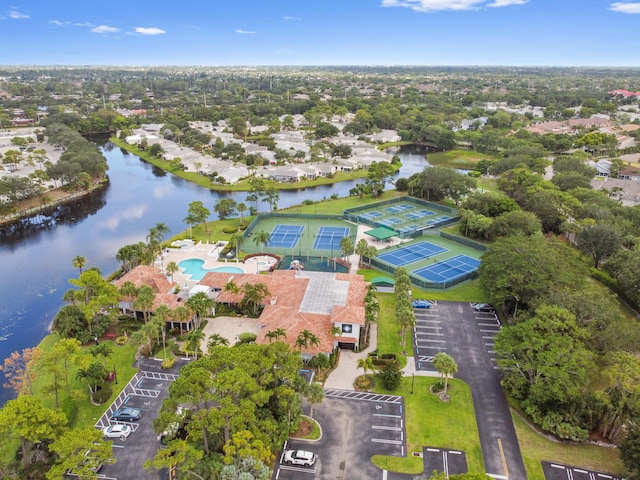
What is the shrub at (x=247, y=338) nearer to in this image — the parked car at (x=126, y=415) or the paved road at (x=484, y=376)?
the parked car at (x=126, y=415)

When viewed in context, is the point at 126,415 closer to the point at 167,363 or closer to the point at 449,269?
the point at 167,363

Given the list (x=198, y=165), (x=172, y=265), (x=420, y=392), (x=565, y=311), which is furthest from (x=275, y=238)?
(x=198, y=165)

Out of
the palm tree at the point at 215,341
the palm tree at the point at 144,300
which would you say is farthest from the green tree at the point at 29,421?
the palm tree at the point at 144,300

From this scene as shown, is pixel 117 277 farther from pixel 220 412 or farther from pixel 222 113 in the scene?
pixel 222 113

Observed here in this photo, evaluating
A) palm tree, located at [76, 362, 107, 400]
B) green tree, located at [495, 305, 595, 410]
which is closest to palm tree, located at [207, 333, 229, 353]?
palm tree, located at [76, 362, 107, 400]

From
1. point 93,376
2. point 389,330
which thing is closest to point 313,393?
point 389,330
